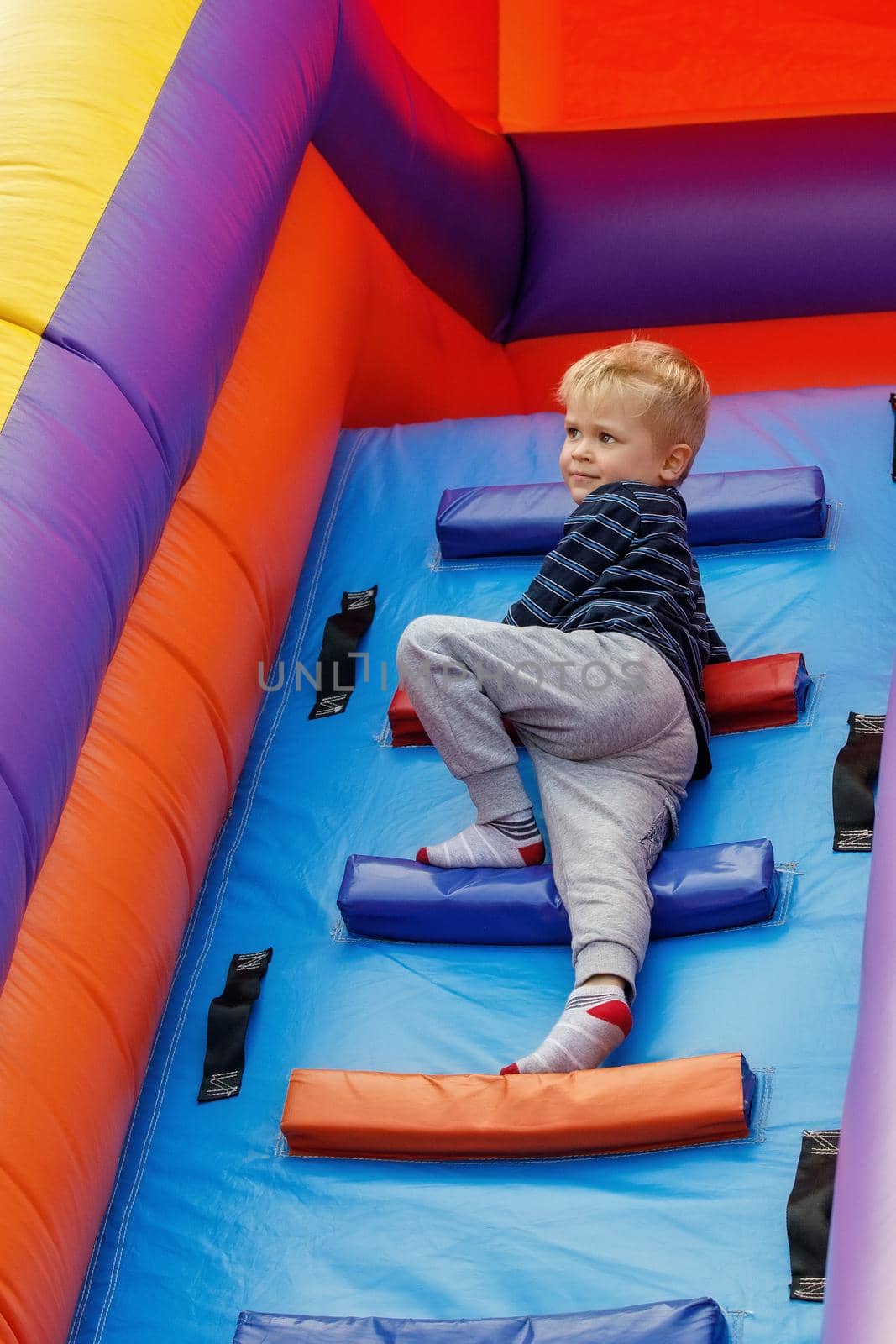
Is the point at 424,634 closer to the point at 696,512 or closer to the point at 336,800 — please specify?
the point at 336,800

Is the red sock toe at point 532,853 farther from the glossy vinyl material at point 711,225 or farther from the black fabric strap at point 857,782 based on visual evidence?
the glossy vinyl material at point 711,225

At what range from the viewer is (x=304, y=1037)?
1380mm

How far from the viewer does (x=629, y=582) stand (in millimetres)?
1546

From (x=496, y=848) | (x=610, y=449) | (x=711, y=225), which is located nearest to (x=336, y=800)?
(x=496, y=848)

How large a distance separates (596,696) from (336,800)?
0.32 meters

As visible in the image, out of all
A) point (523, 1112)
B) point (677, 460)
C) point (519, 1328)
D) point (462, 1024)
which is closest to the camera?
point (519, 1328)

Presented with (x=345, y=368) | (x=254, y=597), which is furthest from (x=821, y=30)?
(x=254, y=597)

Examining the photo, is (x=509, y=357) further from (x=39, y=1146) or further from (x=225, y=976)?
(x=39, y=1146)

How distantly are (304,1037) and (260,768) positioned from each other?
0.37m

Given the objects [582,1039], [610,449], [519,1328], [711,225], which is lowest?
[519,1328]

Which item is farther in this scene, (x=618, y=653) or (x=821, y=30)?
(x=821, y=30)

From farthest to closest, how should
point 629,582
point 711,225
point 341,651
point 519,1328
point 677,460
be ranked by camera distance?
1. point 711,225
2. point 341,651
3. point 677,460
4. point 629,582
5. point 519,1328

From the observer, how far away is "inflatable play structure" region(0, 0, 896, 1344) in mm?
1148

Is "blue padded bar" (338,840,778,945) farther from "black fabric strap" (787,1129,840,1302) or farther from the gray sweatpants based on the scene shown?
"black fabric strap" (787,1129,840,1302)
